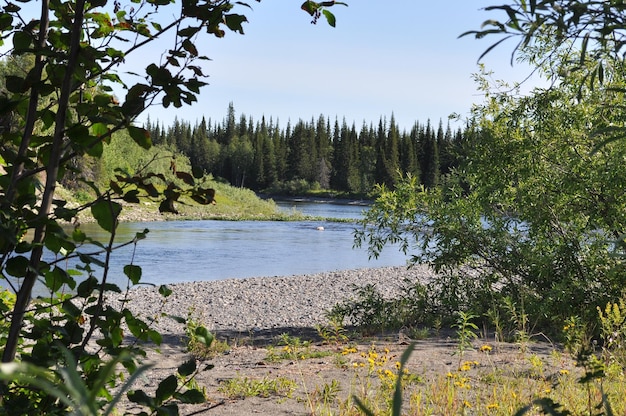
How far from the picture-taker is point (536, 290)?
315 inches

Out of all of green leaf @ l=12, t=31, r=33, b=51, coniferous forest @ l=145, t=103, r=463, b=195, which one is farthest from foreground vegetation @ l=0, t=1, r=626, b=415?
coniferous forest @ l=145, t=103, r=463, b=195

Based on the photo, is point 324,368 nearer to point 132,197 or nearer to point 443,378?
point 443,378

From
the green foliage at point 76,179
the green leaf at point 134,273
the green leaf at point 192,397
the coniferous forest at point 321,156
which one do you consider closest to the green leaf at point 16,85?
the green foliage at point 76,179

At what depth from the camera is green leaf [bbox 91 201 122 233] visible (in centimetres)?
171

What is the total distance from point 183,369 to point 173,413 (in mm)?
131

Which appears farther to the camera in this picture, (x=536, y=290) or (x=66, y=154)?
(x=536, y=290)

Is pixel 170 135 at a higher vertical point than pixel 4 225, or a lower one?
higher

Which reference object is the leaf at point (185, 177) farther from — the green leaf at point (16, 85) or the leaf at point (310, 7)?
the leaf at point (310, 7)

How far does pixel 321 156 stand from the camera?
84.4 metres

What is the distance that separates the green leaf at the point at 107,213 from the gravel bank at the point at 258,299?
8383 mm

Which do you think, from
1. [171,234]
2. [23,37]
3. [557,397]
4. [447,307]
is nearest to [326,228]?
[171,234]

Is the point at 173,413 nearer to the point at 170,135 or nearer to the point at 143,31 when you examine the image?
the point at 143,31

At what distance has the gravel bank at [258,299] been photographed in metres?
11.3

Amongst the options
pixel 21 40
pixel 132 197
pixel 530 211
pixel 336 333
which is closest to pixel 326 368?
pixel 336 333
